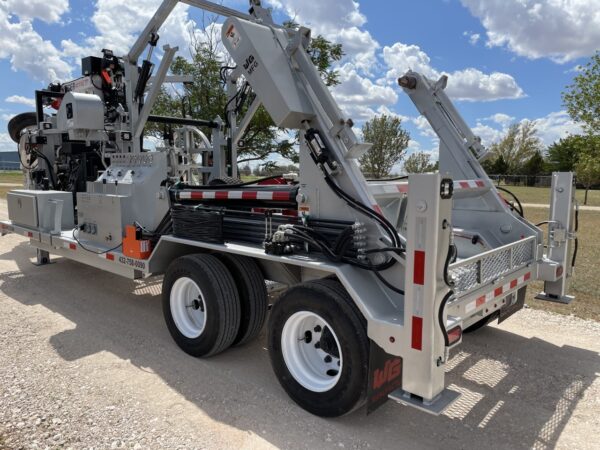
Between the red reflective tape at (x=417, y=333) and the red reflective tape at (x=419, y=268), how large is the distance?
8.1 inches

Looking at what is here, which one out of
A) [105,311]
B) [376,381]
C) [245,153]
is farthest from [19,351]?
[245,153]

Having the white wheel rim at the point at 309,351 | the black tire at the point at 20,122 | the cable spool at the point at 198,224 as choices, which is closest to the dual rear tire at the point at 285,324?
the white wheel rim at the point at 309,351

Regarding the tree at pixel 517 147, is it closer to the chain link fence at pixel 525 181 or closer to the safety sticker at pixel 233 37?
the chain link fence at pixel 525 181

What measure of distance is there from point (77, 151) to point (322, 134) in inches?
193

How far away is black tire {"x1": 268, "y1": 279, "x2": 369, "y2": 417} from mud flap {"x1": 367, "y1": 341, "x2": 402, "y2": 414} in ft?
0.13

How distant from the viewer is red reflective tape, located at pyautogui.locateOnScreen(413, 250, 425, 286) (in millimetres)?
2518

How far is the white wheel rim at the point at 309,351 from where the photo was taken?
3188 mm

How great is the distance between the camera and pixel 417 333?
256 centimetres

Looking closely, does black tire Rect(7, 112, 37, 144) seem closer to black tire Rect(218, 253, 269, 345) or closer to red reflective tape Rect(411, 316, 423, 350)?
black tire Rect(218, 253, 269, 345)

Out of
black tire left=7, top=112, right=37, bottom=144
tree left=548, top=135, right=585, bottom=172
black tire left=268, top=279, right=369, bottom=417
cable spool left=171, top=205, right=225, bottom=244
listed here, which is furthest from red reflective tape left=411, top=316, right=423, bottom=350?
tree left=548, top=135, right=585, bottom=172

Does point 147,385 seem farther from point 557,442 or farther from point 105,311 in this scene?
point 557,442

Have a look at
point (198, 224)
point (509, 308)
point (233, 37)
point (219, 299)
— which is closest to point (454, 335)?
point (509, 308)

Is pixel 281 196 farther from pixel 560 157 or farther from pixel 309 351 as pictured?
pixel 560 157

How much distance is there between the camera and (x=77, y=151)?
687 cm
